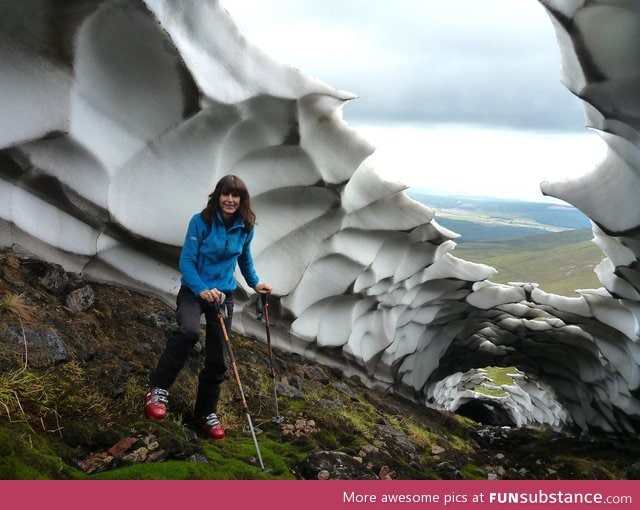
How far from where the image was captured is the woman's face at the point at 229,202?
587 cm

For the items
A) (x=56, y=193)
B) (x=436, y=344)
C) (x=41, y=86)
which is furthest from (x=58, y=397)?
(x=436, y=344)

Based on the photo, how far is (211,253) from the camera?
6.03 m

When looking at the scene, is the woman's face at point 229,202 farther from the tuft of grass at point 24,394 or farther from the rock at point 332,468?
the rock at point 332,468

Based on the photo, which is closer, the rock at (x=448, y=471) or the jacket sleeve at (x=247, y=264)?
the jacket sleeve at (x=247, y=264)

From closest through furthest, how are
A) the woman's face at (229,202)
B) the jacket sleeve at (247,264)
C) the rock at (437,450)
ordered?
the woman's face at (229,202) < the jacket sleeve at (247,264) < the rock at (437,450)

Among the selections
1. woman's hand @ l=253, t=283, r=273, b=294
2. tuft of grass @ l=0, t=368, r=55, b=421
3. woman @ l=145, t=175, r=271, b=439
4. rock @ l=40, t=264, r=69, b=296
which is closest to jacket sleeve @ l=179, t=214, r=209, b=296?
woman @ l=145, t=175, r=271, b=439

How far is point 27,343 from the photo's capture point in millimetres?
5895

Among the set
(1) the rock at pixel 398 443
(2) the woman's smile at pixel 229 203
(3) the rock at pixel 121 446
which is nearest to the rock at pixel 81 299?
(3) the rock at pixel 121 446

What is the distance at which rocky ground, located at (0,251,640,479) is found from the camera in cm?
512

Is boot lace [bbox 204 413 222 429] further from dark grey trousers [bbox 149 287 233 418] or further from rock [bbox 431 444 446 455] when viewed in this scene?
Answer: rock [bbox 431 444 446 455]

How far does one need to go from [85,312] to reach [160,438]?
2.38 m

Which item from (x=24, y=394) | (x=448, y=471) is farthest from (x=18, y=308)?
(x=448, y=471)

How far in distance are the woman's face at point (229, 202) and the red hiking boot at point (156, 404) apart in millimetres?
1955

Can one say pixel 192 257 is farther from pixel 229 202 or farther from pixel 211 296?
pixel 229 202
